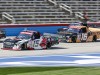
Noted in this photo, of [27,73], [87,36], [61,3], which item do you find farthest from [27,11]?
[27,73]

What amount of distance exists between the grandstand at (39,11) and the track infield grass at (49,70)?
21408mm

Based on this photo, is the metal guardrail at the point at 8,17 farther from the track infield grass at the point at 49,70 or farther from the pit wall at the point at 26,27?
the track infield grass at the point at 49,70

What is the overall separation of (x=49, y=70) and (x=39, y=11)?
25.1 m

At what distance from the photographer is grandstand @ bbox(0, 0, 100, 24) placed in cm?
3594

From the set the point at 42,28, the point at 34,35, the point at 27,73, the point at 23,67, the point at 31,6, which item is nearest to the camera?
the point at 27,73

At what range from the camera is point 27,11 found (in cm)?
3712

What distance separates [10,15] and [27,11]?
2.48 m

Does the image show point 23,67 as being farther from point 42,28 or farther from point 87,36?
point 42,28

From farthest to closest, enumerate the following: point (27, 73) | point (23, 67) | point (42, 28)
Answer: point (42, 28) < point (23, 67) < point (27, 73)

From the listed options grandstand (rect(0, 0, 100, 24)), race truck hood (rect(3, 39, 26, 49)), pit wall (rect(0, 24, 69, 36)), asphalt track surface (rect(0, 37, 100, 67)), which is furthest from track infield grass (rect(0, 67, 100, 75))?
grandstand (rect(0, 0, 100, 24))

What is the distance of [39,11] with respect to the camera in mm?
37500

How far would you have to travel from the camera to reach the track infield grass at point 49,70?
39.2ft

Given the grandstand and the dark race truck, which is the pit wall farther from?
the dark race truck

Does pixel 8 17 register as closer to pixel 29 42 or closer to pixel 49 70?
pixel 29 42
